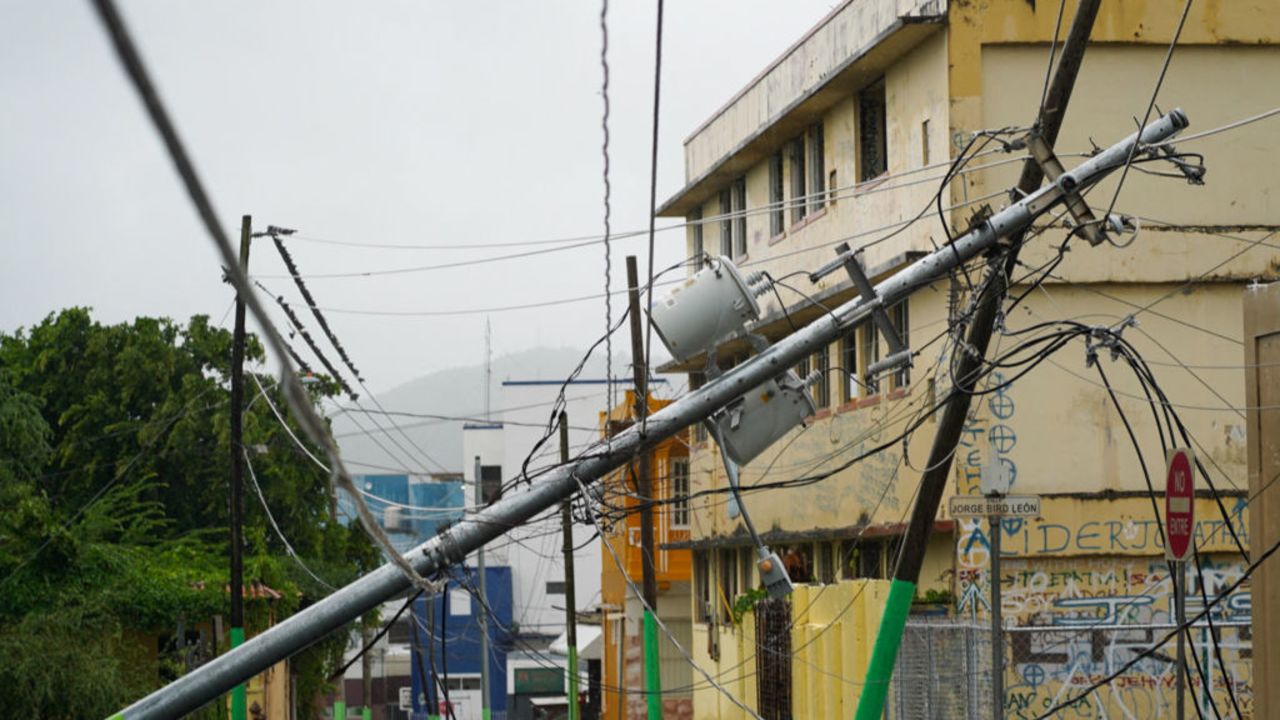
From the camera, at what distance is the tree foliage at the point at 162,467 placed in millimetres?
36344

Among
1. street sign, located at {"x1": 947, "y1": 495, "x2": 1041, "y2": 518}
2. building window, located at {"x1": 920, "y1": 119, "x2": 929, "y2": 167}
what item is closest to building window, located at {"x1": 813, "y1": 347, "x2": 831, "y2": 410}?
building window, located at {"x1": 920, "y1": 119, "x2": 929, "y2": 167}

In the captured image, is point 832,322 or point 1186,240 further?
point 1186,240

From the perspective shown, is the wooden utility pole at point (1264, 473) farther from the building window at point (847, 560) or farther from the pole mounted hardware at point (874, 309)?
the building window at point (847, 560)

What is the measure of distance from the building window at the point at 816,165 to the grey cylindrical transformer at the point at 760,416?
51.9ft

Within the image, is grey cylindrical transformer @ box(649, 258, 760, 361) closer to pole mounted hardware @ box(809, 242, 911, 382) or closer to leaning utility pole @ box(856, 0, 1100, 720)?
pole mounted hardware @ box(809, 242, 911, 382)

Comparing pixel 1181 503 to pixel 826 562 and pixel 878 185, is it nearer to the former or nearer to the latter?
pixel 878 185

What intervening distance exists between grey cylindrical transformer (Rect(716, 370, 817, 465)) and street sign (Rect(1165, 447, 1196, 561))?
2588 millimetres

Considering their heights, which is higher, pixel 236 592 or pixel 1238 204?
pixel 1238 204

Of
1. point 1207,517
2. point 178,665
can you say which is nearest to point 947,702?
point 1207,517

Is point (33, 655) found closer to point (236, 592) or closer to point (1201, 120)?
point (236, 592)

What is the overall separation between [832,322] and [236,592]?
18047 mm

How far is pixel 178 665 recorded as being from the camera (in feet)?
112

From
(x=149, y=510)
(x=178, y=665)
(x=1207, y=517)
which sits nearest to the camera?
(x=1207, y=517)

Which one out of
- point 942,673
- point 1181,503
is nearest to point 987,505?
point 1181,503
